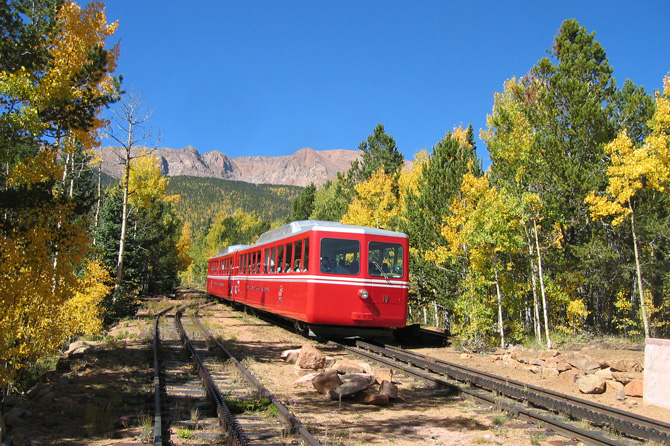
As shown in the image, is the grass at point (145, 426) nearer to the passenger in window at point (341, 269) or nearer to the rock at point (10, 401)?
the rock at point (10, 401)

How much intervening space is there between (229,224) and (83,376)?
72.2m

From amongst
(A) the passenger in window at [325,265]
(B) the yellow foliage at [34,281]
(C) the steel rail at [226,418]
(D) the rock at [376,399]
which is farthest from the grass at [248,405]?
(A) the passenger in window at [325,265]

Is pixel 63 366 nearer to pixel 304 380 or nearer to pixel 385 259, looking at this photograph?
pixel 304 380

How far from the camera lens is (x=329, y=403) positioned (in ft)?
22.9

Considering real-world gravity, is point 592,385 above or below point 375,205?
below

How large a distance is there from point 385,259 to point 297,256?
93.2 inches

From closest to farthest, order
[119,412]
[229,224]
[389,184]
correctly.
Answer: [119,412] → [389,184] → [229,224]

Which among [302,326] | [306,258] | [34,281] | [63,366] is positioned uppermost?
[306,258]

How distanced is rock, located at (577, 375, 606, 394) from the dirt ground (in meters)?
0.12

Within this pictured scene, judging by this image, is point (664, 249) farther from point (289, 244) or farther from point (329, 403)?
point (329, 403)

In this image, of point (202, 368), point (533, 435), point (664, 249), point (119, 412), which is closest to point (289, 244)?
point (202, 368)

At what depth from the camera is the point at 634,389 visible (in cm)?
765

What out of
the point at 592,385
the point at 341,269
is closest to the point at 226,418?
the point at 592,385

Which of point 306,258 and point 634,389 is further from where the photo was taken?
point 306,258
